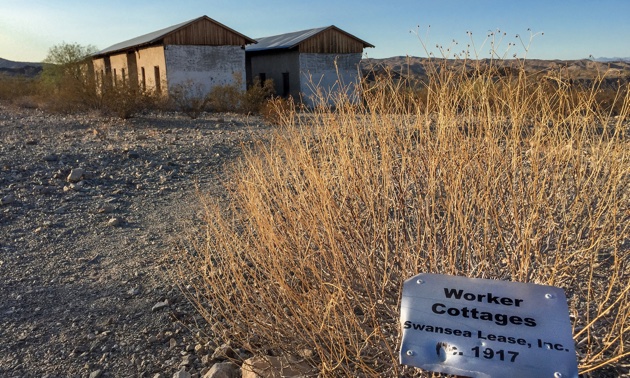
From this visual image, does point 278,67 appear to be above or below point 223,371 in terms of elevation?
above

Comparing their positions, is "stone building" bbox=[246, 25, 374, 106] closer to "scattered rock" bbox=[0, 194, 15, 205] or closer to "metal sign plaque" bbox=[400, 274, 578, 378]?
"scattered rock" bbox=[0, 194, 15, 205]

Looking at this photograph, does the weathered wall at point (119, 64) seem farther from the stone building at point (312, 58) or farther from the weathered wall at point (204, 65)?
the stone building at point (312, 58)

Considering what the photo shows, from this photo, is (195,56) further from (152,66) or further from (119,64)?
(119,64)

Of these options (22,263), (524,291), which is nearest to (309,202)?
(524,291)

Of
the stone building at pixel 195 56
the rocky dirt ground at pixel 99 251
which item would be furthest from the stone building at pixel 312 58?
the rocky dirt ground at pixel 99 251

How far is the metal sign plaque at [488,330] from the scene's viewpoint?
1.64m

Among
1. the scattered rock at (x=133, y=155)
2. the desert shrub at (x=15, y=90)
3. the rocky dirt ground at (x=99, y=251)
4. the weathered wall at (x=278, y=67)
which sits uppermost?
the weathered wall at (x=278, y=67)

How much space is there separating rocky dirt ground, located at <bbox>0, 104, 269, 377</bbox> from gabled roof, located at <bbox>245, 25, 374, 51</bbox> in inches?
427

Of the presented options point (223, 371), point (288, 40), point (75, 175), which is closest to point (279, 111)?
point (223, 371)

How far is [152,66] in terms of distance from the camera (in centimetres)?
2009

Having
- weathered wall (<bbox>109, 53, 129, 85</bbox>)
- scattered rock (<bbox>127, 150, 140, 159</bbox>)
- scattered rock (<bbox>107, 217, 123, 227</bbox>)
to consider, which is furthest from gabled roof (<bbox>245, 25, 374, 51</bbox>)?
scattered rock (<bbox>107, 217, 123, 227</bbox>)

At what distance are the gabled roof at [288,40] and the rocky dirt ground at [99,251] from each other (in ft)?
35.5

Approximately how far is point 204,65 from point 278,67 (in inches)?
157

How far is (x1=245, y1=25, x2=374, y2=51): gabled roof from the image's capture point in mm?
20797
